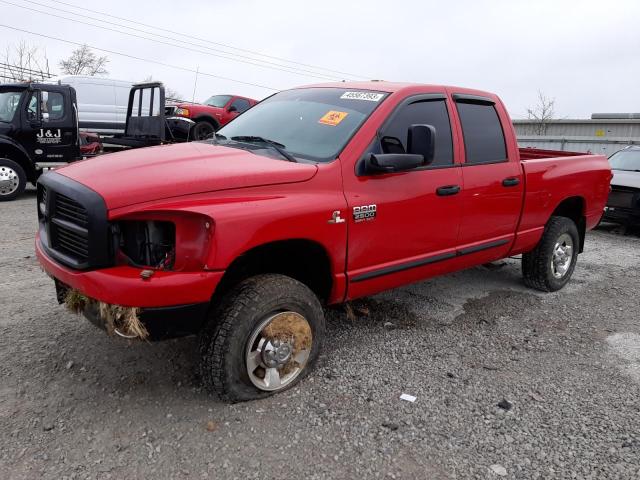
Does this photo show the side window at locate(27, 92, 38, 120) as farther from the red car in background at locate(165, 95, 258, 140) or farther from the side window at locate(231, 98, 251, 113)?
the side window at locate(231, 98, 251, 113)

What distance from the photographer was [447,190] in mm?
3840

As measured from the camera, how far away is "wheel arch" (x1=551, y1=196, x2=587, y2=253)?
17.7ft

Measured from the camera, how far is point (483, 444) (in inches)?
109

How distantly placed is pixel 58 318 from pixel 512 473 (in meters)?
3.38

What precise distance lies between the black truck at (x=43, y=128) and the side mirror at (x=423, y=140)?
6938 mm

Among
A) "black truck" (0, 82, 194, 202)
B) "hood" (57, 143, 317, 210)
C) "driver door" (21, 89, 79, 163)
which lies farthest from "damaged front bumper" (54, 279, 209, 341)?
"driver door" (21, 89, 79, 163)

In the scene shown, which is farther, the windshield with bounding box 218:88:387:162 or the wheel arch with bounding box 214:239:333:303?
the windshield with bounding box 218:88:387:162

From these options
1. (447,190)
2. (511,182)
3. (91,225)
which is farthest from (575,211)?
(91,225)

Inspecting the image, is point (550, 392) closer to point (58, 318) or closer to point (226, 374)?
point (226, 374)

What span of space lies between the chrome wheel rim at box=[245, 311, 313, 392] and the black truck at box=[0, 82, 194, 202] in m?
7.14

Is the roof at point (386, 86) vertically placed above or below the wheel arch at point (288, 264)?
above

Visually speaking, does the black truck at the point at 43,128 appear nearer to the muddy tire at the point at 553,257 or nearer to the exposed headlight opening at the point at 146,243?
the muddy tire at the point at 553,257

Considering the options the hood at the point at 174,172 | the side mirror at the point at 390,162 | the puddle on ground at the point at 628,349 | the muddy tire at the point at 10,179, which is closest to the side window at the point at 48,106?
the muddy tire at the point at 10,179

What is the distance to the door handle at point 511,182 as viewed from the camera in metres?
4.36
